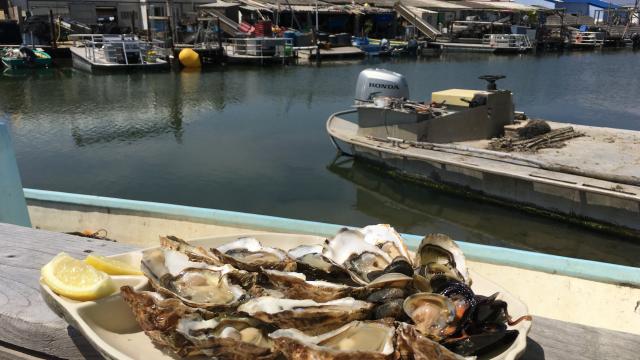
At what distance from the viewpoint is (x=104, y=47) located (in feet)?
118

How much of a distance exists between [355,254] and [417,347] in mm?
674

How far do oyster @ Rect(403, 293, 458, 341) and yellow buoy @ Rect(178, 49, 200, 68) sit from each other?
3826cm

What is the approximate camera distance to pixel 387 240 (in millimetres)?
2182

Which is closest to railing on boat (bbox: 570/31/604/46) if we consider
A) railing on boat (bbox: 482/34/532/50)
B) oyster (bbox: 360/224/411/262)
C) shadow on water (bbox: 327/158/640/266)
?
railing on boat (bbox: 482/34/532/50)

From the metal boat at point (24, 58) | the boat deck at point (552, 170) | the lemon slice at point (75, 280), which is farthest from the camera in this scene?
the metal boat at point (24, 58)

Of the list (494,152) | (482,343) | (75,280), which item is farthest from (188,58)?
(482,343)

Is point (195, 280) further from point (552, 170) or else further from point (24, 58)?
point (24, 58)

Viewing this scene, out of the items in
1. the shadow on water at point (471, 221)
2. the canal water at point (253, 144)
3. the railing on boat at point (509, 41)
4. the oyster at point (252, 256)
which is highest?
the railing on boat at point (509, 41)

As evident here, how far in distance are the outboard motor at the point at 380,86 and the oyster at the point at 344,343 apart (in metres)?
13.2

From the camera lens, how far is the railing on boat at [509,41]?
5538 cm

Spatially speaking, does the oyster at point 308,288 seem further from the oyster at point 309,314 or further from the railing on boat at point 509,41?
the railing on boat at point 509,41

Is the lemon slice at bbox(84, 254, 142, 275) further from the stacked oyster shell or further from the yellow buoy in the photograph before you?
the yellow buoy

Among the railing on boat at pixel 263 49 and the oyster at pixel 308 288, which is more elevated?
the railing on boat at pixel 263 49

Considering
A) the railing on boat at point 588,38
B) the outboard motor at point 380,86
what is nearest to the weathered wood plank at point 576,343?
the outboard motor at point 380,86
